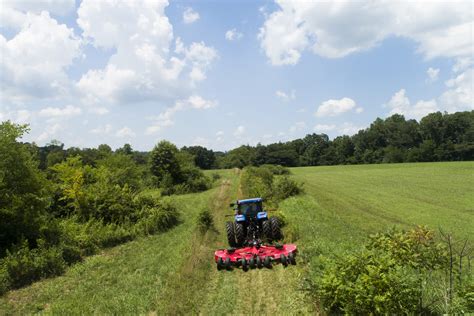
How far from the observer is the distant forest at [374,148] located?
81.0 m

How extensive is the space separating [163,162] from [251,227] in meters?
24.4

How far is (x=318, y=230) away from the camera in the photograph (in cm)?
1395

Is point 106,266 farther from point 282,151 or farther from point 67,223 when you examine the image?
point 282,151

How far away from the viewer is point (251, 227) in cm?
1334

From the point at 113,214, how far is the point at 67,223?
Answer: 256cm

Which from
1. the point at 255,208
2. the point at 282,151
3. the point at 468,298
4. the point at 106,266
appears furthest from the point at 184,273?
the point at 282,151

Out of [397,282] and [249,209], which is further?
[249,209]

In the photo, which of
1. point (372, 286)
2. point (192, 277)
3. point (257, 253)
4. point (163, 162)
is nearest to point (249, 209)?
point (257, 253)

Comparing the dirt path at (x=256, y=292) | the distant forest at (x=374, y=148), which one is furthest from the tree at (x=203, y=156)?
the dirt path at (x=256, y=292)

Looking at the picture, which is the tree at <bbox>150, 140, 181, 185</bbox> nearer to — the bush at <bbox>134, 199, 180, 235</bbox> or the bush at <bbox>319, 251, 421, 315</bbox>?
the bush at <bbox>134, 199, 180, 235</bbox>

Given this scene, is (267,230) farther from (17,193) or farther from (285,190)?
(285,190)

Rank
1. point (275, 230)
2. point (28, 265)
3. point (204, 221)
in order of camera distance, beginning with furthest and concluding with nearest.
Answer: point (204, 221) → point (275, 230) → point (28, 265)

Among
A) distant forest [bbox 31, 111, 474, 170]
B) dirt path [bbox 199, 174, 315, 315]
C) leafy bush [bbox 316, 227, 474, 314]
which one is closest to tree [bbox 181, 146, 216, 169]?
distant forest [bbox 31, 111, 474, 170]

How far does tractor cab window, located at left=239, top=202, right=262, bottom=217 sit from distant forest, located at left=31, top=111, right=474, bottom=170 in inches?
2543
